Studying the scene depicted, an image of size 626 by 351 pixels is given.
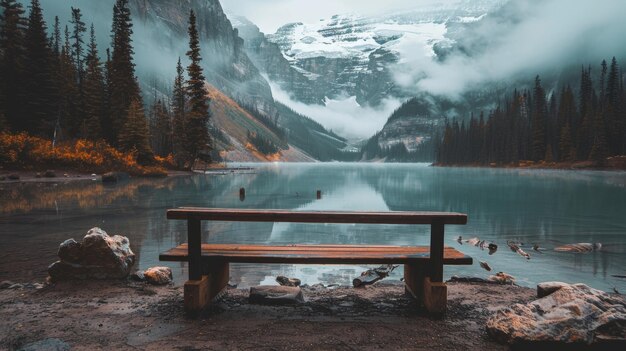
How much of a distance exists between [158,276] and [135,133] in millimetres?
57784

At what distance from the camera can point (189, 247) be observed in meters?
6.37

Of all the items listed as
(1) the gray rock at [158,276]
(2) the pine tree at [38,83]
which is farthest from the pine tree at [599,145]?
(2) the pine tree at [38,83]

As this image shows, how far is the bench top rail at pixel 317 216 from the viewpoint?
5961mm

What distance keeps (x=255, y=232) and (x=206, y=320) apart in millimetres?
12207

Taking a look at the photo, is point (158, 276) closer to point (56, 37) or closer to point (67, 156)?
point (67, 156)

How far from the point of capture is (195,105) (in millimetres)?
62469

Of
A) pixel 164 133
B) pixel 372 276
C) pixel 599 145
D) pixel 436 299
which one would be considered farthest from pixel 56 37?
pixel 599 145

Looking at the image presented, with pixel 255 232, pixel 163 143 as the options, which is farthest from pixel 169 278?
pixel 163 143

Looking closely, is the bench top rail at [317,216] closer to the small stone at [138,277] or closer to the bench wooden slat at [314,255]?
the bench wooden slat at [314,255]

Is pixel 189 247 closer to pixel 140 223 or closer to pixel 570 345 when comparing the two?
pixel 570 345

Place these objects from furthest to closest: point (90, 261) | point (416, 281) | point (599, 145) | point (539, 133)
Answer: point (539, 133)
point (599, 145)
point (90, 261)
point (416, 281)

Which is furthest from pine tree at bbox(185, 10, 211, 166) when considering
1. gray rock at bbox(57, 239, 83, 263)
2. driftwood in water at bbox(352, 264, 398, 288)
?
driftwood in water at bbox(352, 264, 398, 288)

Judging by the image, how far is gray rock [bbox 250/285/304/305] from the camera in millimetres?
7133

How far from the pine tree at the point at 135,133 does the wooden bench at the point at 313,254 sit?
59.9 m
